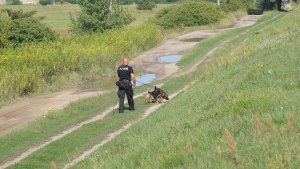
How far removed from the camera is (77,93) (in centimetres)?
2598

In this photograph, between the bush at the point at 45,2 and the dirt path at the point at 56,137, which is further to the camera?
the bush at the point at 45,2

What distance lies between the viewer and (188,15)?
6406 cm

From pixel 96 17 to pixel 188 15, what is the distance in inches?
812

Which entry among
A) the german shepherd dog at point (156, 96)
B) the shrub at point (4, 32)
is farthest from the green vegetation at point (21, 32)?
the german shepherd dog at point (156, 96)

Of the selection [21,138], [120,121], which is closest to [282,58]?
[120,121]

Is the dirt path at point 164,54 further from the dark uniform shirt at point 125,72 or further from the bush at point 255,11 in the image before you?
the bush at point 255,11

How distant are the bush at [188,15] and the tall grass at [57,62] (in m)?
→ 25.9

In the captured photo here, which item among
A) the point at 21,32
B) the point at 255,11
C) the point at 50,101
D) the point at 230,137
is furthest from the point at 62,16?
the point at 230,137

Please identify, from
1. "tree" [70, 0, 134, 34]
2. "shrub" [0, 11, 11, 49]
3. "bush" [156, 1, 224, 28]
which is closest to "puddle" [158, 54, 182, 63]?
"tree" [70, 0, 134, 34]

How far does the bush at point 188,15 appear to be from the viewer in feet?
208

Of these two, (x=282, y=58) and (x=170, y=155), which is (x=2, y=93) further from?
(x=170, y=155)

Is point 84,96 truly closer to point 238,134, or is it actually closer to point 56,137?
point 56,137

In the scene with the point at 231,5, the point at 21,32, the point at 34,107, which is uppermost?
the point at 231,5

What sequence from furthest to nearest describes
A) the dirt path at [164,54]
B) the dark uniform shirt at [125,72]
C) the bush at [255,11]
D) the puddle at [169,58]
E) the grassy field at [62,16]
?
the bush at [255,11], the grassy field at [62,16], the puddle at [169,58], the dirt path at [164,54], the dark uniform shirt at [125,72]
